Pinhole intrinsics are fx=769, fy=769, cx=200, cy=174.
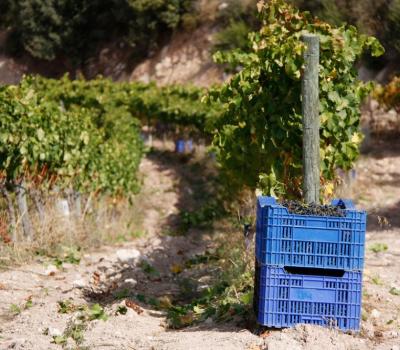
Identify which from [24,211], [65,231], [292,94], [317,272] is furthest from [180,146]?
[317,272]

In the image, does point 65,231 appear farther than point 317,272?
Yes

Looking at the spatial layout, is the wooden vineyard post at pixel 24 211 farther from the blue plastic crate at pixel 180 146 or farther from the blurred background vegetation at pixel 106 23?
the blurred background vegetation at pixel 106 23

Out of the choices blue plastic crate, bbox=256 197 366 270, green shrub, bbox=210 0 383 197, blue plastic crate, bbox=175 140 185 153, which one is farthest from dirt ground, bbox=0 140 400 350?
blue plastic crate, bbox=175 140 185 153

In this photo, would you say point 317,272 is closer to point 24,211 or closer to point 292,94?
point 292,94

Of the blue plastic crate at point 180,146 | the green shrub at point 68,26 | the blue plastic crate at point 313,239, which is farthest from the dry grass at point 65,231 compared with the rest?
the green shrub at point 68,26

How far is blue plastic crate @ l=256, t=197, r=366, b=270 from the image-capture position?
4699 mm

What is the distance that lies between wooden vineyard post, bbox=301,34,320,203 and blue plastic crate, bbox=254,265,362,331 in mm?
709

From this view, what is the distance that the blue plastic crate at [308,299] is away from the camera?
15.5 ft

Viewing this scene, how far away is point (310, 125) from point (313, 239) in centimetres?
90

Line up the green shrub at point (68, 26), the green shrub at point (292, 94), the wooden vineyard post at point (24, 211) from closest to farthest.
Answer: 1. the green shrub at point (292, 94)
2. the wooden vineyard post at point (24, 211)
3. the green shrub at point (68, 26)

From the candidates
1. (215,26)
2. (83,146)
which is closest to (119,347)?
(83,146)

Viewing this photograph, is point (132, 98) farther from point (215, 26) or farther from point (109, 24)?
point (109, 24)

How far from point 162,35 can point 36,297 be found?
3068cm

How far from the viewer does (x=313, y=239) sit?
4707 mm
